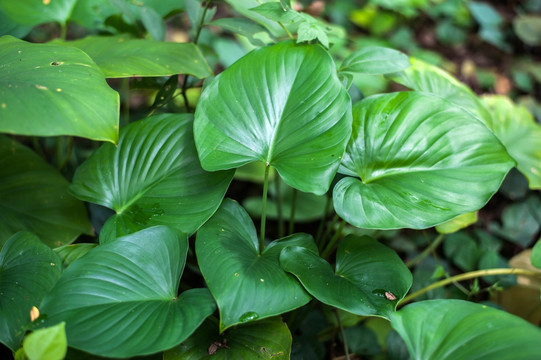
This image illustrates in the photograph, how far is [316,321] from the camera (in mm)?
1329

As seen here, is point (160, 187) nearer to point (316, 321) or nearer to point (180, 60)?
point (180, 60)

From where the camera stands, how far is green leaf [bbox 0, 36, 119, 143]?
2.67ft

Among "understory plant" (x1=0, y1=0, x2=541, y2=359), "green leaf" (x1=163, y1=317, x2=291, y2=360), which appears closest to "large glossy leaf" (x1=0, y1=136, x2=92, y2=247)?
"understory plant" (x1=0, y1=0, x2=541, y2=359)

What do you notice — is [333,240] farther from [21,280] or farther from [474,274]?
[21,280]

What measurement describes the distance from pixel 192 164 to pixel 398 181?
500mm

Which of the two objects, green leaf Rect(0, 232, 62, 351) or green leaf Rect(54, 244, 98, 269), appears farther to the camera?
green leaf Rect(54, 244, 98, 269)

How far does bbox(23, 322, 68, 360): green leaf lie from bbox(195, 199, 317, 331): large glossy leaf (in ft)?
0.88

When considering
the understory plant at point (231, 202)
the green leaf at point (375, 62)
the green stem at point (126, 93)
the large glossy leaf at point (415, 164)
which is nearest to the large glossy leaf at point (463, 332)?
the understory plant at point (231, 202)

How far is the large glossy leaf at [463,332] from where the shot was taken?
0.73 metres

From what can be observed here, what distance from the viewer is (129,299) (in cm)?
83

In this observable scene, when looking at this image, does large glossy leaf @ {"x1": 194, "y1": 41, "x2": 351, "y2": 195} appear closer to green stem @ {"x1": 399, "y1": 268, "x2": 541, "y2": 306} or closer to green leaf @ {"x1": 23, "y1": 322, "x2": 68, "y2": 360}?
green leaf @ {"x1": 23, "y1": 322, "x2": 68, "y2": 360}

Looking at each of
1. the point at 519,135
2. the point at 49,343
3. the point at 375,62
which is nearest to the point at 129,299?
the point at 49,343

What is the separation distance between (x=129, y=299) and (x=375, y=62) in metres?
0.85

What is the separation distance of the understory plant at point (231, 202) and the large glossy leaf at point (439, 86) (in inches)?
7.7
